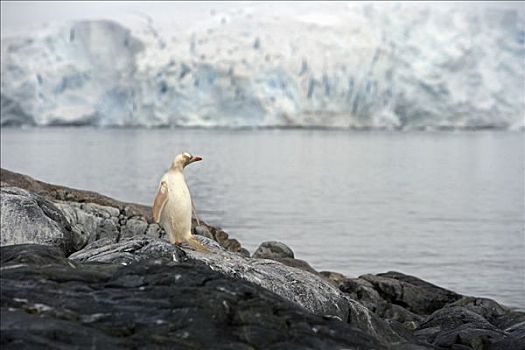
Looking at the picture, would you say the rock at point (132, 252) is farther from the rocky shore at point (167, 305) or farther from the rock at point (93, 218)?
the rock at point (93, 218)

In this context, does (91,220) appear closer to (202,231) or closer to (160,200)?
(160,200)

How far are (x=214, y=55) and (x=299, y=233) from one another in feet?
125

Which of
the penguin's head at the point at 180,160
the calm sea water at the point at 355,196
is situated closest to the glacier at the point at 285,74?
the calm sea water at the point at 355,196

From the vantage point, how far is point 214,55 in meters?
56.2

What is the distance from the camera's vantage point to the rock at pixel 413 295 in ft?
32.2

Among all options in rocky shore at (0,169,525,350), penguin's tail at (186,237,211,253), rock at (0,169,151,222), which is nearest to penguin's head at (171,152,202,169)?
penguin's tail at (186,237,211,253)

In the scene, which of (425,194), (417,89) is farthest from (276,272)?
(417,89)

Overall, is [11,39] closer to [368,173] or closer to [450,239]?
[368,173]

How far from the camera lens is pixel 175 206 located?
6.54 m

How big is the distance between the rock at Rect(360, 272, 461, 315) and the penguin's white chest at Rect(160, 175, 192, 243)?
387cm

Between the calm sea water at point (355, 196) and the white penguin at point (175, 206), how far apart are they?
6504mm

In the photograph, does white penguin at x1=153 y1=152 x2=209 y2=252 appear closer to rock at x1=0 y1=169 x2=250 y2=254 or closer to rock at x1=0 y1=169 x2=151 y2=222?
rock at x1=0 y1=169 x2=250 y2=254

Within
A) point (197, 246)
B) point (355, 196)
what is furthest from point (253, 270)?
point (355, 196)

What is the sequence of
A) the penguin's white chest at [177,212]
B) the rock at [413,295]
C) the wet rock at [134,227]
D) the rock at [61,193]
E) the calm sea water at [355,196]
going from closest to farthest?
the penguin's white chest at [177,212]
the wet rock at [134,227]
the rock at [61,193]
the rock at [413,295]
the calm sea water at [355,196]
